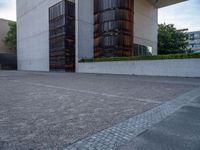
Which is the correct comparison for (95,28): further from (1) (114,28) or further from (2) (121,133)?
(2) (121,133)

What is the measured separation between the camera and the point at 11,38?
42812 millimetres

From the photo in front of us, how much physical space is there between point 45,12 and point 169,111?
94.0ft

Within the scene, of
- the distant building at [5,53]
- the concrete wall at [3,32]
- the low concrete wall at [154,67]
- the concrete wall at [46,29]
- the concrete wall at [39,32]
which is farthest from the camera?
the concrete wall at [3,32]

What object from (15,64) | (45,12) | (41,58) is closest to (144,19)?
(45,12)

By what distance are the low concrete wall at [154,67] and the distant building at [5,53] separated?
101 feet

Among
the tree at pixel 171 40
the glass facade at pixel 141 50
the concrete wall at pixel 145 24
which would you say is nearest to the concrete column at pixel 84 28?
the glass facade at pixel 141 50

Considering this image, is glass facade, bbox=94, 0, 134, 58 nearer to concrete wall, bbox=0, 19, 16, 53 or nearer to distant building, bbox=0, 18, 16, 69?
distant building, bbox=0, 18, 16, 69

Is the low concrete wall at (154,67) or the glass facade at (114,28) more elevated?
the glass facade at (114,28)

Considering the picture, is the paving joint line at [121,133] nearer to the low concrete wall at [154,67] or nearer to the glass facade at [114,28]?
the low concrete wall at [154,67]

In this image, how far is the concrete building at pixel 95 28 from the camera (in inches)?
877

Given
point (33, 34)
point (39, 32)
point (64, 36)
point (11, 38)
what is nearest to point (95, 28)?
point (64, 36)

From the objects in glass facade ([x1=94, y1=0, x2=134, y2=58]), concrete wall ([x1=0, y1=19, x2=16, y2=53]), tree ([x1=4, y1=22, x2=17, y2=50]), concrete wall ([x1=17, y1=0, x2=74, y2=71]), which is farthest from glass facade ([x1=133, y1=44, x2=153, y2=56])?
concrete wall ([x1=0, y1=19, x2=16, y2=53])

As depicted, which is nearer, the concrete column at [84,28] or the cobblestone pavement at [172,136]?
the cobblestone pavement at [172,136]

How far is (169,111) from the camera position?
163 inches
